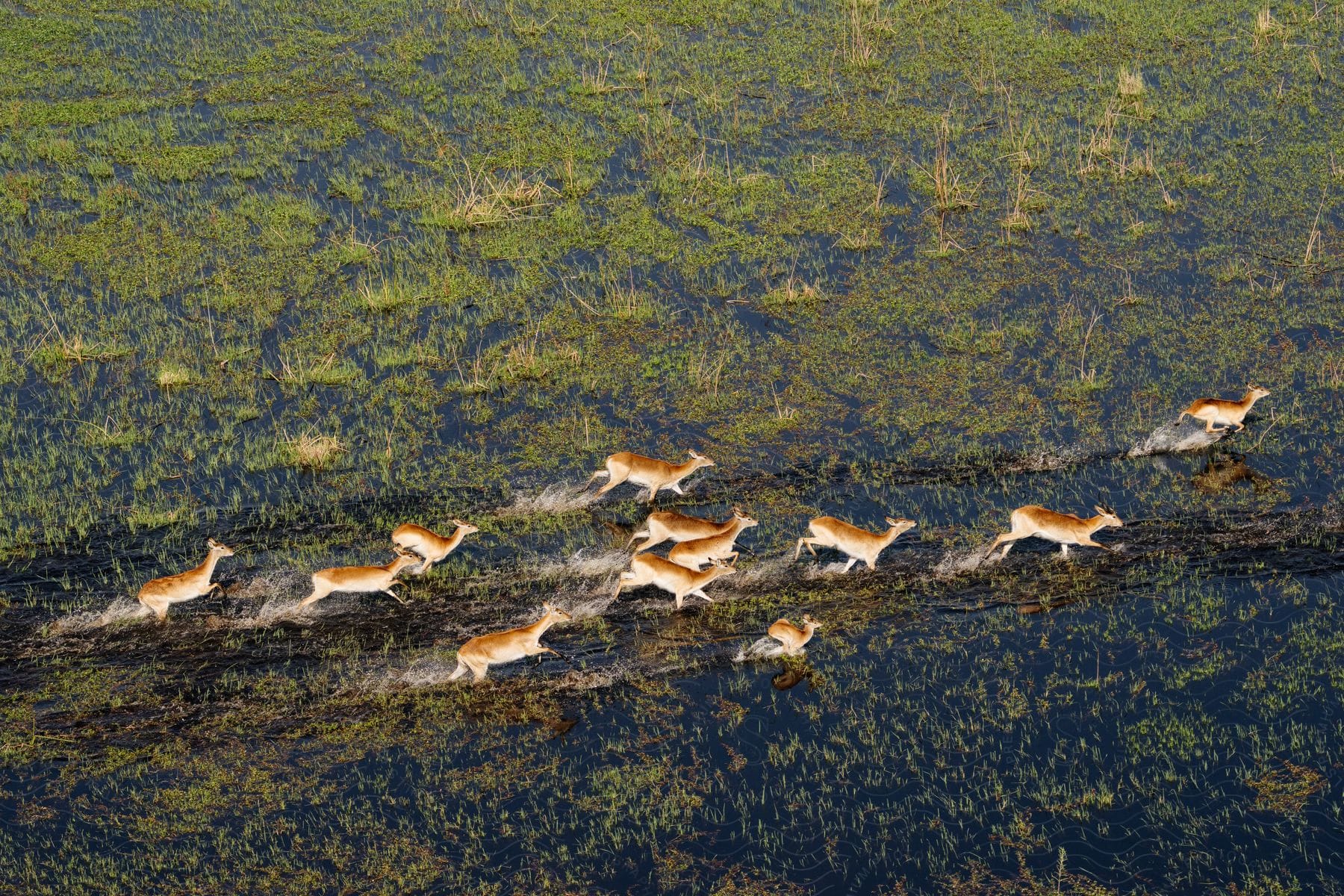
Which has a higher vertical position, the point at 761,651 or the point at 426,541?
the point at 426,541

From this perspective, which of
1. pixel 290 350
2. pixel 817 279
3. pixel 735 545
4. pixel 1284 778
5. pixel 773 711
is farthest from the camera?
pixel 817 279

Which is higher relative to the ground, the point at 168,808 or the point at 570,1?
the point at 570,1

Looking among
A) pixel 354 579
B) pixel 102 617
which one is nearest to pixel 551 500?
pixel 354 579

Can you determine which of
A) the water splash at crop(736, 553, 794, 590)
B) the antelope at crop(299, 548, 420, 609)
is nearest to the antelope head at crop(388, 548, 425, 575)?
the antelope at crop(299, 548, 420, 609)

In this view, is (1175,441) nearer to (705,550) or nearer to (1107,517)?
(1107,517)

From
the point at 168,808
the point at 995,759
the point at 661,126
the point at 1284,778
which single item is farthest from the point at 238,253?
the point at 1284,778

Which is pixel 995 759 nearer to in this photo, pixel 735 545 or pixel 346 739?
pixel 735 545
